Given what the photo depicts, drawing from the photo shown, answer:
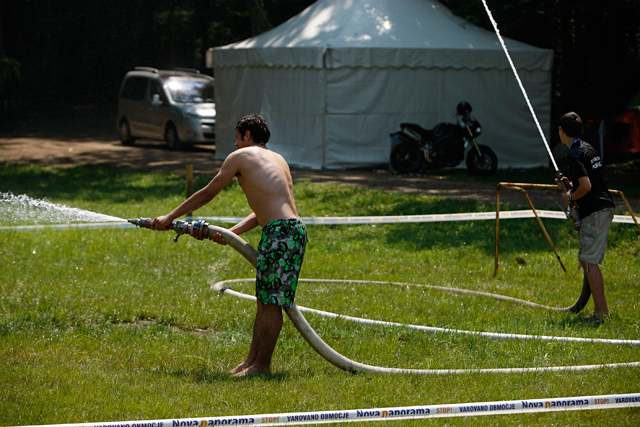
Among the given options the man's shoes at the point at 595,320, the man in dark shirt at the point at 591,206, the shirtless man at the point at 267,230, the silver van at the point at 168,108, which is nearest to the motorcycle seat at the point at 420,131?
the silver van at the point at 168,108

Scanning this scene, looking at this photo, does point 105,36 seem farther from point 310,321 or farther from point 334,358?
point 334,358

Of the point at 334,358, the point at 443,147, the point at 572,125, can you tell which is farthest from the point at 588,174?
the point at 443,147

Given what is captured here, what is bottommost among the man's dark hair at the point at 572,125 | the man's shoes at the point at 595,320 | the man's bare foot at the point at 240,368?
the man's shoes at the point at 595,320

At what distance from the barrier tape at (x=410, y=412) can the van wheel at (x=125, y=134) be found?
21.2 meters

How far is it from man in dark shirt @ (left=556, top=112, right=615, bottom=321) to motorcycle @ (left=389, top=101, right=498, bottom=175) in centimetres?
1037

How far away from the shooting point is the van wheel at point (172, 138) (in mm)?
23094

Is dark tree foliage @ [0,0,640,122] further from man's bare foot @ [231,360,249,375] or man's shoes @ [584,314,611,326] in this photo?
man's bare foot @ [231,360,249,375]

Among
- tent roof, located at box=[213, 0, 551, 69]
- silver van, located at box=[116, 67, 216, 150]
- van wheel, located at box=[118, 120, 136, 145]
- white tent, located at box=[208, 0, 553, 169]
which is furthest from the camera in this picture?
van wheel, located at box=[118, 120, 136, 145]

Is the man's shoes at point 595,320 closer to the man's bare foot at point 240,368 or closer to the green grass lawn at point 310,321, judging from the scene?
the green grass lawn at point 310,321

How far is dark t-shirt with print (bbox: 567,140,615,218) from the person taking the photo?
6.82 meters

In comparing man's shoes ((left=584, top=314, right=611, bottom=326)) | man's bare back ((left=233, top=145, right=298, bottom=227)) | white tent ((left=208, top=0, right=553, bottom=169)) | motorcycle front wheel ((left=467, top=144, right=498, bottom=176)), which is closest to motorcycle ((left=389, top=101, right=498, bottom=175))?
motorcycle front wheel ((left=467, top=144, right=498, bottom=176))

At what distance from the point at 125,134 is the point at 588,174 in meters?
19.9

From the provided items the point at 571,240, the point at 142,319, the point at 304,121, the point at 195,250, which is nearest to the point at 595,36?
the point at 304,121

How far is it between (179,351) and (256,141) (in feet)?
5.57
